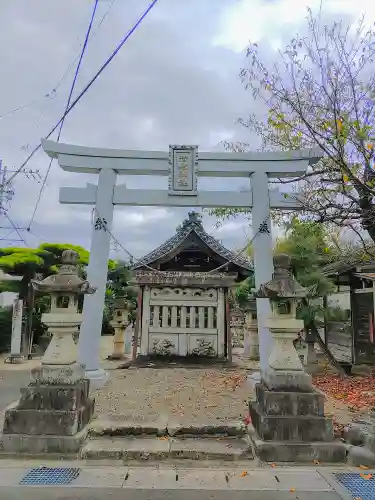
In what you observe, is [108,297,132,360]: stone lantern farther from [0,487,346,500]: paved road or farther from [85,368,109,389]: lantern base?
[0,487,346,500]: paved road

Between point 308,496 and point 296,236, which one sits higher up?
point 296,236

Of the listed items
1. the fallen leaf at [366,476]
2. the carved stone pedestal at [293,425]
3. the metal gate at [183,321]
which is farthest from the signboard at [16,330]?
A: the fallen leaf at [366,476]

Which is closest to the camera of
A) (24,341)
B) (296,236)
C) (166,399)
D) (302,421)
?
(302,421)

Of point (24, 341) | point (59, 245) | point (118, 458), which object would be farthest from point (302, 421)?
point (59, 245)

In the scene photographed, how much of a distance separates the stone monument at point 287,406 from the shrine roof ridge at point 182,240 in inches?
272

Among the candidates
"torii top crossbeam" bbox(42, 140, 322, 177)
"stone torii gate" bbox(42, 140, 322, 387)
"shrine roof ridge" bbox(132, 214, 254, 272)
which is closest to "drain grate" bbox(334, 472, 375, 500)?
"stone torii gate" bbox(42, 140, 322, 387)

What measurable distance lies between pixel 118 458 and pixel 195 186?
5.48 meters

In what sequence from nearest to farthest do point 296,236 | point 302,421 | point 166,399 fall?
point 302,421, point 166,399, point 296,236

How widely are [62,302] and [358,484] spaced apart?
4.54 meters

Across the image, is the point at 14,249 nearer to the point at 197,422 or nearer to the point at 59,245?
the point at 59,245

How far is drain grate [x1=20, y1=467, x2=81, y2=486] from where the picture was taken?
4.11 metres

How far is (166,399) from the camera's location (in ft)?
25.0

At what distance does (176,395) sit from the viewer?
8.01m

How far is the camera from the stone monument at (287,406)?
473 cm
